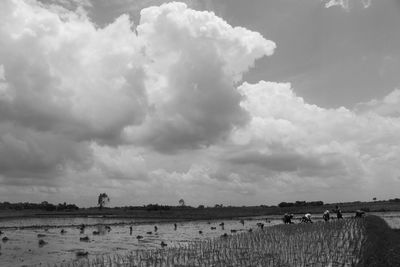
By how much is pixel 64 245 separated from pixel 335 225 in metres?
21.5

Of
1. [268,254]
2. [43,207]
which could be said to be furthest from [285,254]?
[43,207]

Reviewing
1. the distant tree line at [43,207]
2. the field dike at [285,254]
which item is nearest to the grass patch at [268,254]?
the field dike at [285,254]

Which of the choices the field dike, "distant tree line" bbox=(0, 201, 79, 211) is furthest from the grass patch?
"distant tree line" bbox=(0, 201, 79, 211)

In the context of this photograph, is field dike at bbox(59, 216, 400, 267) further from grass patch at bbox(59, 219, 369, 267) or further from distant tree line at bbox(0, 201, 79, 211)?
distant tree line at bbox(0, 201, 79, 211)

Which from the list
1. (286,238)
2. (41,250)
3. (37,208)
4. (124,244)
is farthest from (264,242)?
(37,208)

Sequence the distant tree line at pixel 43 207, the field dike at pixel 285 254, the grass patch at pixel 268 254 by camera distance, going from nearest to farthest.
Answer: the field dike at pixel 285 254 < the grass patch at pixel 268 254 < the distant tree line at pixel 43 207

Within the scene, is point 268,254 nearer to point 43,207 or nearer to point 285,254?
point 285,254

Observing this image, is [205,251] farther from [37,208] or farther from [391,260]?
[37,208]

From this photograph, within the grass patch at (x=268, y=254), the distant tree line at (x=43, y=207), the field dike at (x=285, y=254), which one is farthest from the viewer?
the distant tree line at (x=43, y=207)

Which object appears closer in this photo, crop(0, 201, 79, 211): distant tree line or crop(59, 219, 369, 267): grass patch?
crop(59, 219, 369, 267): grass patch

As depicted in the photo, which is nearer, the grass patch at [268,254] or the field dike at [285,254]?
the field dike at [285,254]

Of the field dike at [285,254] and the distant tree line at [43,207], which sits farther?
the distant tree line at [43,207]

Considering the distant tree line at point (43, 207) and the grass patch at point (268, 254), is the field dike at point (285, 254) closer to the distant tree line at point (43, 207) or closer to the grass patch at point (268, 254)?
the grass patch at point (268, 254)

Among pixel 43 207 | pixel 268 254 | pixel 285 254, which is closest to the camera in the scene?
pixel 285 254
